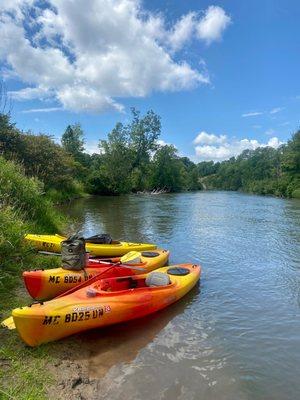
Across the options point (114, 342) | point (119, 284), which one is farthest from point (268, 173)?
point (114, 342)

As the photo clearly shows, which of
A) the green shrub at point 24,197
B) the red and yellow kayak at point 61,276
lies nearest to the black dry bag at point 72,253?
the red and yellow kayak at point 61,276

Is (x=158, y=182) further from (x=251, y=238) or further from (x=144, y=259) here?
(x=144, y=259)

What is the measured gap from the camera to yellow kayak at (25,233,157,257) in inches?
330

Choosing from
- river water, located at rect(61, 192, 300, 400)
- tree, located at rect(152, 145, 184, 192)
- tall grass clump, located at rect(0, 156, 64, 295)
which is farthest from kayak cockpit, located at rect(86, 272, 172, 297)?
tree, located at rect(152, 145, 184, 192)

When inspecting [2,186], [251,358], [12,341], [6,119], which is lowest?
[251,358]

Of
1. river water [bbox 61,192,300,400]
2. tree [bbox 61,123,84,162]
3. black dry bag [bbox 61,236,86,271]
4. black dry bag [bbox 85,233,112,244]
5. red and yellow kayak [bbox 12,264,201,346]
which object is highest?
tree [bbox 61,123,84,162]

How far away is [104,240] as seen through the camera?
382 inches

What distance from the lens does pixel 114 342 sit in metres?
5.25

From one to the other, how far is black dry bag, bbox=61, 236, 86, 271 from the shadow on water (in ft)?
4.86

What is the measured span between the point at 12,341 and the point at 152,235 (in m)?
9.73

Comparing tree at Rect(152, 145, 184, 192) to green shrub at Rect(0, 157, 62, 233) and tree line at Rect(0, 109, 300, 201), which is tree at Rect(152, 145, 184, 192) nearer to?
tree line at Rect(0, 109, 300, 201)

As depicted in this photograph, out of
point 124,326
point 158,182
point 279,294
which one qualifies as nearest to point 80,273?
point 124,326

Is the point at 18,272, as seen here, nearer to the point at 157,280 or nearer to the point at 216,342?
the point at 157,280

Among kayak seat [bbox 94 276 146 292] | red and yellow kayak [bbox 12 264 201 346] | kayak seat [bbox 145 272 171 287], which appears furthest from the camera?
kayak seat [bbox 145 272 171 287]
